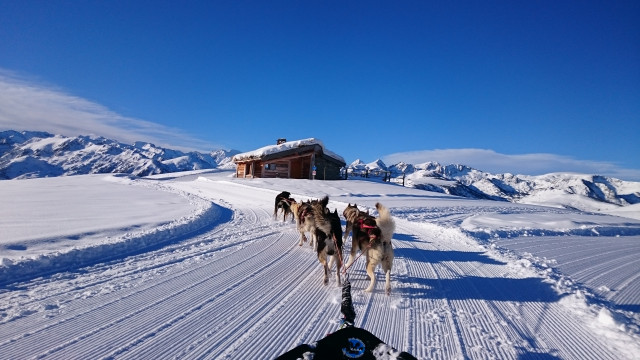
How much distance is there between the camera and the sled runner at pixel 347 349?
1.79 m

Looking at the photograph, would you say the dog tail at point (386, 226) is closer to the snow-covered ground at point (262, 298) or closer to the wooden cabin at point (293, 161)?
the snow-covered ground at point (262, 298)

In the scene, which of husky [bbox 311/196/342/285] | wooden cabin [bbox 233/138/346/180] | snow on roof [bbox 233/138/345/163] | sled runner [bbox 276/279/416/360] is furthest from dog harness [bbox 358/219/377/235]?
snow on roof [bbox 233/138/345/163]

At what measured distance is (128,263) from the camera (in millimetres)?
5281

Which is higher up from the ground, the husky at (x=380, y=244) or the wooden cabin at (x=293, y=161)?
the wooden cabin at (x=293, y=161)

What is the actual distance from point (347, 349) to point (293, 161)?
32.4 meters

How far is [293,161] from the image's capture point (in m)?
34.0

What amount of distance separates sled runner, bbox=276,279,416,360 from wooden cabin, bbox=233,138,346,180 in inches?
1181

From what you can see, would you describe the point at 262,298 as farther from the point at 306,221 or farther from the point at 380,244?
the point at 306,221

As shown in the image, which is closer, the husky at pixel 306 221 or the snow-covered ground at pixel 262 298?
the snow-covered ground at pixel 262 298

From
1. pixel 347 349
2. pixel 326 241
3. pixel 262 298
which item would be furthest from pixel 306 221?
pixel 347 349

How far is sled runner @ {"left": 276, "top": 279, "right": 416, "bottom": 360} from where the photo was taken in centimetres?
179

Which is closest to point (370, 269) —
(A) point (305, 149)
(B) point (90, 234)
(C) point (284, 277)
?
(C) point (284, 277)

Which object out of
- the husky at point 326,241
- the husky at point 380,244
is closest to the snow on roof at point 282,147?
the husky at point 326,241

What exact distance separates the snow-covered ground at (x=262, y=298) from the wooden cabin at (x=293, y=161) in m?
24.8
